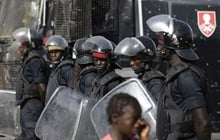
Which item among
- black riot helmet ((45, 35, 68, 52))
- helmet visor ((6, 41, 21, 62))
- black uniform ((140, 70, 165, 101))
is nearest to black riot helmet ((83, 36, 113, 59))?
black uniform ((140, 70, 165, 101))

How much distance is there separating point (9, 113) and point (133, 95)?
3.83 metres

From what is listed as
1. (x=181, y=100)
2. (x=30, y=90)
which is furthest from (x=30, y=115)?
(x=181, y=100)

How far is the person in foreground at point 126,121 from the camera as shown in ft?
10.0

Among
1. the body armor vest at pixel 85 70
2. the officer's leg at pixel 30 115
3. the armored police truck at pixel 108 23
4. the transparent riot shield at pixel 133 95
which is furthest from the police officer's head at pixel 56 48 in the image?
the transparent riot shield at pixel 133 95

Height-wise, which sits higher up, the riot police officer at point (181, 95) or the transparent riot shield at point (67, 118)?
the riot police officer at point (181, 95)

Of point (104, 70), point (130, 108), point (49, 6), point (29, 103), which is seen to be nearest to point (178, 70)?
point (130, 108)

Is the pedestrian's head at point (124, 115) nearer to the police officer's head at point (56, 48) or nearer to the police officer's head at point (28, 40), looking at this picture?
the police officer's head at point (56, 48)

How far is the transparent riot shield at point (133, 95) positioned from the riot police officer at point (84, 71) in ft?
3.10

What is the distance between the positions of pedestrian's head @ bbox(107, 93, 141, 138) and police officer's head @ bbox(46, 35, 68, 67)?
14.0 feet

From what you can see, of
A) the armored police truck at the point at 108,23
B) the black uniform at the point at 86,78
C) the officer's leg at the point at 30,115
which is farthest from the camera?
the armored police truck at the point at 108,23

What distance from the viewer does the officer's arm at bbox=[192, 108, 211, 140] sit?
4.19 meters

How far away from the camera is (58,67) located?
713 cm

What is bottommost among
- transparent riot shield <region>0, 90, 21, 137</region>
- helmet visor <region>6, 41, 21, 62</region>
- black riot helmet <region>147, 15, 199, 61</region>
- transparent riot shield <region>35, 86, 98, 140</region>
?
transparent riot shield <region>0, 90, 21, 137</region>

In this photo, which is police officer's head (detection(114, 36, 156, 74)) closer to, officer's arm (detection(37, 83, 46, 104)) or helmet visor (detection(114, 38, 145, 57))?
helmet visor (detection(114, 38, 145, 57))
